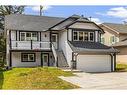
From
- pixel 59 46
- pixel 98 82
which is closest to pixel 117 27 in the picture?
pixel 59 46

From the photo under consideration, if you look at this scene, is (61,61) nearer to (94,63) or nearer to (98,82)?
(94,63)

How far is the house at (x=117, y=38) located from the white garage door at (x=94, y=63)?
29.7 feet

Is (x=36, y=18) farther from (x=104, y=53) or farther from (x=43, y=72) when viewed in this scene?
(x=43, y=72)

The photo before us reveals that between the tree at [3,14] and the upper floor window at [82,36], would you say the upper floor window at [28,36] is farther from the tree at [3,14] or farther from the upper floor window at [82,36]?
the tree at [3,14]

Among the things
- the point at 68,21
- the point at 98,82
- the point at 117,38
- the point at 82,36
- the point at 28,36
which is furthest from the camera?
the point at 117,38

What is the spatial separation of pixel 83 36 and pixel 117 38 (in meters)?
13.3

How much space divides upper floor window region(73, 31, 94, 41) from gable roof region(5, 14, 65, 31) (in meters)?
3.58

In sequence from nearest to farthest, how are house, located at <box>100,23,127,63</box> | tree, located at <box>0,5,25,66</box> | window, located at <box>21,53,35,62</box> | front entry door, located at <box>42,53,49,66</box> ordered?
window, located at <box>21,53,35,62</box> < front entry door, located at <box>42,53,49,66</box> < house, located at <box>100,23,127,63</box> < tree, located at <box>0,5,25,66</box>

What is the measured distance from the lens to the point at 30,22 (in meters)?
35.8

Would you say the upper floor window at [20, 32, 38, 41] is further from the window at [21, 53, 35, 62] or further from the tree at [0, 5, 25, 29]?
the tree at [0, 5, 25, 29]

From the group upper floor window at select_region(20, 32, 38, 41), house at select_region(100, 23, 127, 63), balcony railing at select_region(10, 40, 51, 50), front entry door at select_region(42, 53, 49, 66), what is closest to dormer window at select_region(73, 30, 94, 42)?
balcony railing at select_region(10, 40, 51, 50)

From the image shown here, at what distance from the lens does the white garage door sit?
3134cm
